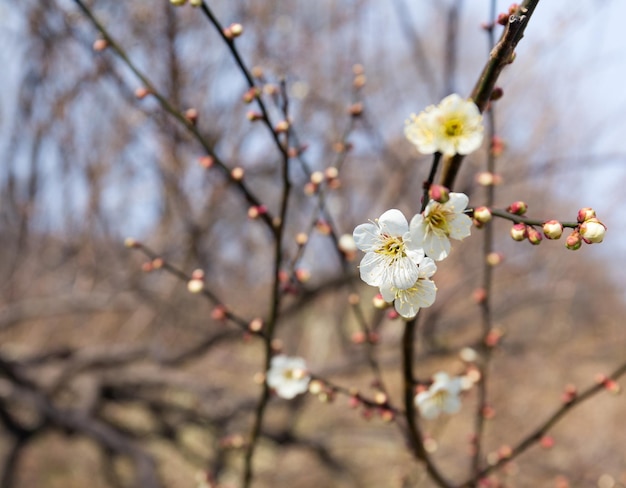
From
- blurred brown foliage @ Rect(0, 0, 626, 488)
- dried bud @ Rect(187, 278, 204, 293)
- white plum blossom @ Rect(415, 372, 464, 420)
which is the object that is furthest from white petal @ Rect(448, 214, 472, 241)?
blurred brown foliage @ Rect(0, 0, 626, 488)

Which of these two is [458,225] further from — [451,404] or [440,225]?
[451,404]

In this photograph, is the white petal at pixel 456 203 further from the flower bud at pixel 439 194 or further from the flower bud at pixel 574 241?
the flower bud at pixel 574 241

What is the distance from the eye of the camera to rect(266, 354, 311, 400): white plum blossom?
45.7 inches

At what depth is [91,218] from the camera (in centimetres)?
333

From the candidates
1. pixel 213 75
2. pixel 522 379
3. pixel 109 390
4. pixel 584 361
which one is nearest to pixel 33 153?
pixel 213 75

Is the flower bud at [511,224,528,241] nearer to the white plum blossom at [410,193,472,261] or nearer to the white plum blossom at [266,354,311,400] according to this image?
the white plum blossom at [410,193,472,261]

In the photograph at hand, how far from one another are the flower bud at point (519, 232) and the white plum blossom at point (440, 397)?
0.51m

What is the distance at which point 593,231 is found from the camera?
634 mm

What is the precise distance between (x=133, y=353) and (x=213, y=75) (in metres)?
1.63

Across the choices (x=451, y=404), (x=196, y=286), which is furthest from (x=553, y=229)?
(x=196, y=286)

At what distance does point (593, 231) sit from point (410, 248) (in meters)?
0.21

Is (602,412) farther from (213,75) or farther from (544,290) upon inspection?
(213,75)

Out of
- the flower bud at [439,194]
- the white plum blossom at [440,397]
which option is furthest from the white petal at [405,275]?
the white plum blossom at [440,397]

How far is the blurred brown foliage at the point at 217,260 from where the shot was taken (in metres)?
2.78
